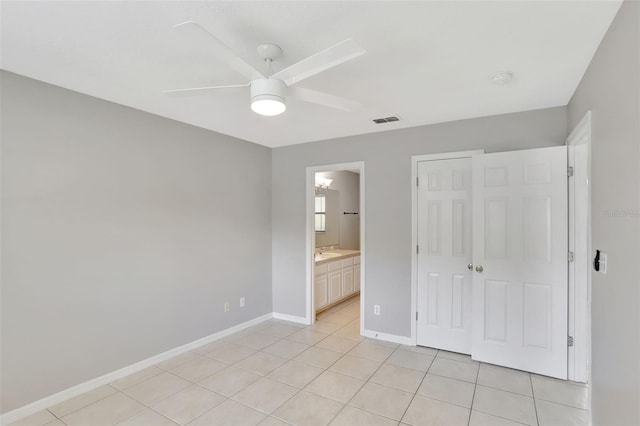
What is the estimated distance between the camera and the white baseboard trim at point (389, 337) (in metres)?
3.71

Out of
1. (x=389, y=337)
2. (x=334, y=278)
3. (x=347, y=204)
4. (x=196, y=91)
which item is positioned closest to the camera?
(x=196, y=91)

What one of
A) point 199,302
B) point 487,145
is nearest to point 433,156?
point 487,145

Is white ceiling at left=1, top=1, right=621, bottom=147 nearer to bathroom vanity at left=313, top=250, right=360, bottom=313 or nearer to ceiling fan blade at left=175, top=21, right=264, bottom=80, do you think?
ceiling fan blade at left=175, top=21, right=264, bottom=80

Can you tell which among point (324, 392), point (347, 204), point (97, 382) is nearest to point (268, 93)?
point (324, 392)


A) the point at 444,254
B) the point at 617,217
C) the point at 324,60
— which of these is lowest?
the point at 444,254

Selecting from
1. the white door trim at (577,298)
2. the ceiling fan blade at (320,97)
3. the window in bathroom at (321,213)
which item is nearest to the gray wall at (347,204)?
the window in bathroom at (321,213)

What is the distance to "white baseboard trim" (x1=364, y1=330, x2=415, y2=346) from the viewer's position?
12.2ft

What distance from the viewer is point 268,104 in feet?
5.97

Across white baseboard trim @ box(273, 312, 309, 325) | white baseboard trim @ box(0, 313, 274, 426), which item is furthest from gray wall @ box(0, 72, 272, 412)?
white baseboard trim @ box(273, 312, 309, 325)

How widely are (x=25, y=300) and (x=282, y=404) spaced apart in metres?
2.06

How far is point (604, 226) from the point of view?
1.83 meters

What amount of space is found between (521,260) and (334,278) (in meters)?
2.80

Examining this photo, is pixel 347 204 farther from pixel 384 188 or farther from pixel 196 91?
pixel 196 91

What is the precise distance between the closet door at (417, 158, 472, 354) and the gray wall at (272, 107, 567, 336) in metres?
0.16
